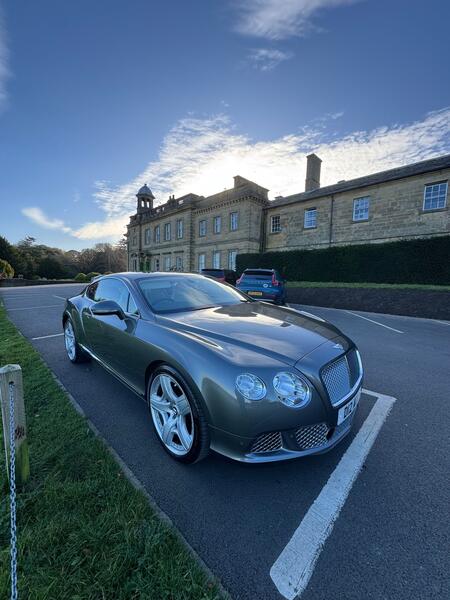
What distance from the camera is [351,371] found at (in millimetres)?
2307

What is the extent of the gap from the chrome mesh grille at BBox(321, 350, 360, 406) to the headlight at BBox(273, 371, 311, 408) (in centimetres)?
21

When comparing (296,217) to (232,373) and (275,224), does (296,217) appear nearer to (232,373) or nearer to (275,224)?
(275,224)

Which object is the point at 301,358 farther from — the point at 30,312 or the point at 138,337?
the point at 30,312

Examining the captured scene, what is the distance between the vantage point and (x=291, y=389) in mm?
1841

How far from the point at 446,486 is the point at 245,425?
5.30ft

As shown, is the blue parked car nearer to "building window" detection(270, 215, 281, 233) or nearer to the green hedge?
the green hedge

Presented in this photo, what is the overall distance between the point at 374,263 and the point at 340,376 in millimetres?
16390

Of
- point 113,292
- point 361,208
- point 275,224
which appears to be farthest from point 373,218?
point 113,292

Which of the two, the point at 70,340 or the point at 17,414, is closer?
the point at 17,414

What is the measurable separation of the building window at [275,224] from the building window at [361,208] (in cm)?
641

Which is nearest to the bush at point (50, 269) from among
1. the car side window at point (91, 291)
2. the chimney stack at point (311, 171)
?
the chimney stack at point (311, 171)

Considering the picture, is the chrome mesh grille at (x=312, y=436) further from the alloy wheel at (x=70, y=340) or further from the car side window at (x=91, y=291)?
the alloy wheel at (x=70, y=340)

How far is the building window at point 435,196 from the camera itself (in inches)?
619

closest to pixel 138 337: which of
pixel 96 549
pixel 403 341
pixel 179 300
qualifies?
pixel 179 300
